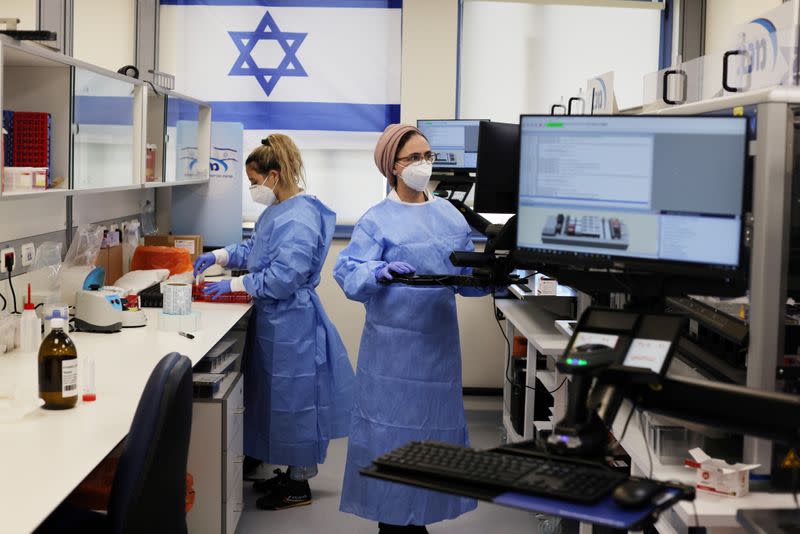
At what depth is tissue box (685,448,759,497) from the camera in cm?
170

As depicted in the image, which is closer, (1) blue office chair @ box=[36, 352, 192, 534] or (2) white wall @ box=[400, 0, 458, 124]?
(1) blue office chair @ box=[36, 352, 192, 534]

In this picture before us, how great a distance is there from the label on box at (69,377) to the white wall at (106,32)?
10.4ft

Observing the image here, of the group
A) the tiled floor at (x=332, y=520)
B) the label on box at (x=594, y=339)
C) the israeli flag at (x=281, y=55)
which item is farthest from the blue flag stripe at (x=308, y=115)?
the label on box at (x=594, y=339)

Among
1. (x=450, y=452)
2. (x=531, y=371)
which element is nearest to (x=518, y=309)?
(x=531, y=371)

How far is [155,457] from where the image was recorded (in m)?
1.77

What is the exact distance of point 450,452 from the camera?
1.32 meters

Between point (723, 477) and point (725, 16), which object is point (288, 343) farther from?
point (725, 16)

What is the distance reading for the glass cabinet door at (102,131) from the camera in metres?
3.01

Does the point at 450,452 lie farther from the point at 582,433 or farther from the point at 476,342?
the point at 476,342

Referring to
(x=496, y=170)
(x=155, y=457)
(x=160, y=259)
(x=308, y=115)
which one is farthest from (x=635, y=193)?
(x=308, y=115)

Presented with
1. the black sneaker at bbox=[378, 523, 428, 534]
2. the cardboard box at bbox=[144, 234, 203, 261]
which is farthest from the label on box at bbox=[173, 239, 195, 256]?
the black sneaker at bbox=[378, 523, 428, 534]

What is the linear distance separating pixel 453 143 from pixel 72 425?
3243 millimetres

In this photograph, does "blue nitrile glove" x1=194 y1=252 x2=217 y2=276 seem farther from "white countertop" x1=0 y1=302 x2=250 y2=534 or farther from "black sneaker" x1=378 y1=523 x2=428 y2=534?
"black sneaker" x1=378 y1=523 x2=428 y2=534

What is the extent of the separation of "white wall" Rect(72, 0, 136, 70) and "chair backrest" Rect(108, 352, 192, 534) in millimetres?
3589
